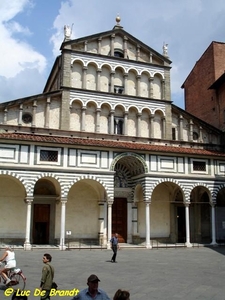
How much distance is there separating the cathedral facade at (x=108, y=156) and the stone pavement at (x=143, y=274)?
5280 mm

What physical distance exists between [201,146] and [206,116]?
5.22 meters

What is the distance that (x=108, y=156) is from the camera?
939 inches

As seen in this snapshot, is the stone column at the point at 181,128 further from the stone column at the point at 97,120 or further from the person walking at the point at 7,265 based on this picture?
the person walking at the point at 7,265

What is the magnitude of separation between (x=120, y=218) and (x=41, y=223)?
18.6ft

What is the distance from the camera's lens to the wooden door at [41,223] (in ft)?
79.3

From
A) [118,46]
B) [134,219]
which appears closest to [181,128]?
[134,219]

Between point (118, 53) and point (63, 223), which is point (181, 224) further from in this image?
point (118, 53)

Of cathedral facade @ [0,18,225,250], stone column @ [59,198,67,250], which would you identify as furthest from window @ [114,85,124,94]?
stone column @ [59,198,67,250]

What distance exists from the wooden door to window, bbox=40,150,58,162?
3.67 metres

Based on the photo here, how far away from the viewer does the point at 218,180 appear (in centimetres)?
2628

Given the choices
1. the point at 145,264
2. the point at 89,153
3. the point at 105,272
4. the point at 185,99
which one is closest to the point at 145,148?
the point at 89,153

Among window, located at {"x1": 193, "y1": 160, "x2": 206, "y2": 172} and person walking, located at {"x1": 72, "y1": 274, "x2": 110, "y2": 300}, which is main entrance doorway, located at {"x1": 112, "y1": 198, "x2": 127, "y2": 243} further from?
person walking, located at {"x1": 72, "y1": 274, "x2": 110, "y2": 300}

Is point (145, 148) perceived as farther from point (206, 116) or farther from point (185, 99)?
point (185, 99)

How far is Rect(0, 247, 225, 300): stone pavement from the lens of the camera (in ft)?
33.1
